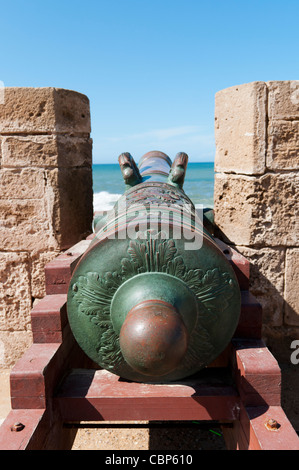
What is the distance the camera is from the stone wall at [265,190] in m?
3.36

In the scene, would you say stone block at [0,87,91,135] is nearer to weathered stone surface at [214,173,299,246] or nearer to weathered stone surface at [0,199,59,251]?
weathered stone surface at [0,199,59,251]

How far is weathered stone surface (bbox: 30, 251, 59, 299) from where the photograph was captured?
3.75 m

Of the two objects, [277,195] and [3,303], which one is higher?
[277,195]

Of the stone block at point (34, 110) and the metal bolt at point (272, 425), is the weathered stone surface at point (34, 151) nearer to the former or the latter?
the stone block at point (34, 110)

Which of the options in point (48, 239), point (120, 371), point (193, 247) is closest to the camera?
point (193, 247)

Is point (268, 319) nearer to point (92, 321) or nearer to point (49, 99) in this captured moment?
point (92, 321)

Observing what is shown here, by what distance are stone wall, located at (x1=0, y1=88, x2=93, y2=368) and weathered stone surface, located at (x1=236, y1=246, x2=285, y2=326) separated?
1673mm

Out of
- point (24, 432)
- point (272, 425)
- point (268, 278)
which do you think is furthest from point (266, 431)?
point (268, 278)

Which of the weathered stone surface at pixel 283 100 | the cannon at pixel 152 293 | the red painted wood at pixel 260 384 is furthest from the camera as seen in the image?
the weathered stone surface at pixel 283 100

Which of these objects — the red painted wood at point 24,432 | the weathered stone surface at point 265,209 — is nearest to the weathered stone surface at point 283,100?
the weathered stone surface at point 265,209

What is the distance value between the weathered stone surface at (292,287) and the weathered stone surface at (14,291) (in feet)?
7.86

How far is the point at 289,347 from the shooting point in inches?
148
